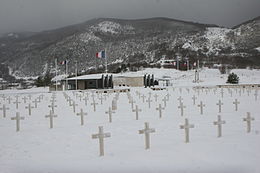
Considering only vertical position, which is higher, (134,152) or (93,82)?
(93,82)

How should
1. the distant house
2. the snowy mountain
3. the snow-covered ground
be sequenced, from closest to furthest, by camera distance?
the snow-covered ground < the distant house < the snowy mountain

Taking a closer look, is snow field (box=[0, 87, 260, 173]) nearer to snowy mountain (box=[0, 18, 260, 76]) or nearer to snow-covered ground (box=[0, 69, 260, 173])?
snow-covered ground (box=[0, 69, 260, 173])

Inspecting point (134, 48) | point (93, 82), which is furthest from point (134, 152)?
point (134, 48)

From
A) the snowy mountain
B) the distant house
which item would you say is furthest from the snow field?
the snowy mountain

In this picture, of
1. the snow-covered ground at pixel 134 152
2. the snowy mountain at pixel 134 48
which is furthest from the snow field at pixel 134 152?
the snowy mountain at pixel 134 48

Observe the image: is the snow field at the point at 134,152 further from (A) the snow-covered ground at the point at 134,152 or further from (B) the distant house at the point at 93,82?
(B) the distant house at the point at 93,82

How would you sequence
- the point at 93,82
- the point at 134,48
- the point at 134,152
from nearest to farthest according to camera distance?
the point at 134,152 → the point at 93,82 → the point at 134,48

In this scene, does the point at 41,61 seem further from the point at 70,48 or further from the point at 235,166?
the point at 235,166

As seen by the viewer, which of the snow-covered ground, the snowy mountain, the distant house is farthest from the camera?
the snowy mountain

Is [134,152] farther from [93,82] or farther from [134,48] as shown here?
[134,48]

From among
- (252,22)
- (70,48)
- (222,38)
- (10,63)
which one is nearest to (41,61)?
(70,48)

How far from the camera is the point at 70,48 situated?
16162 cm

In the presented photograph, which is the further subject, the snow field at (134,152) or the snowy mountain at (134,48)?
the snowy mountain at (134,48)

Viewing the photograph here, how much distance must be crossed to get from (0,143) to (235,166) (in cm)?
684
